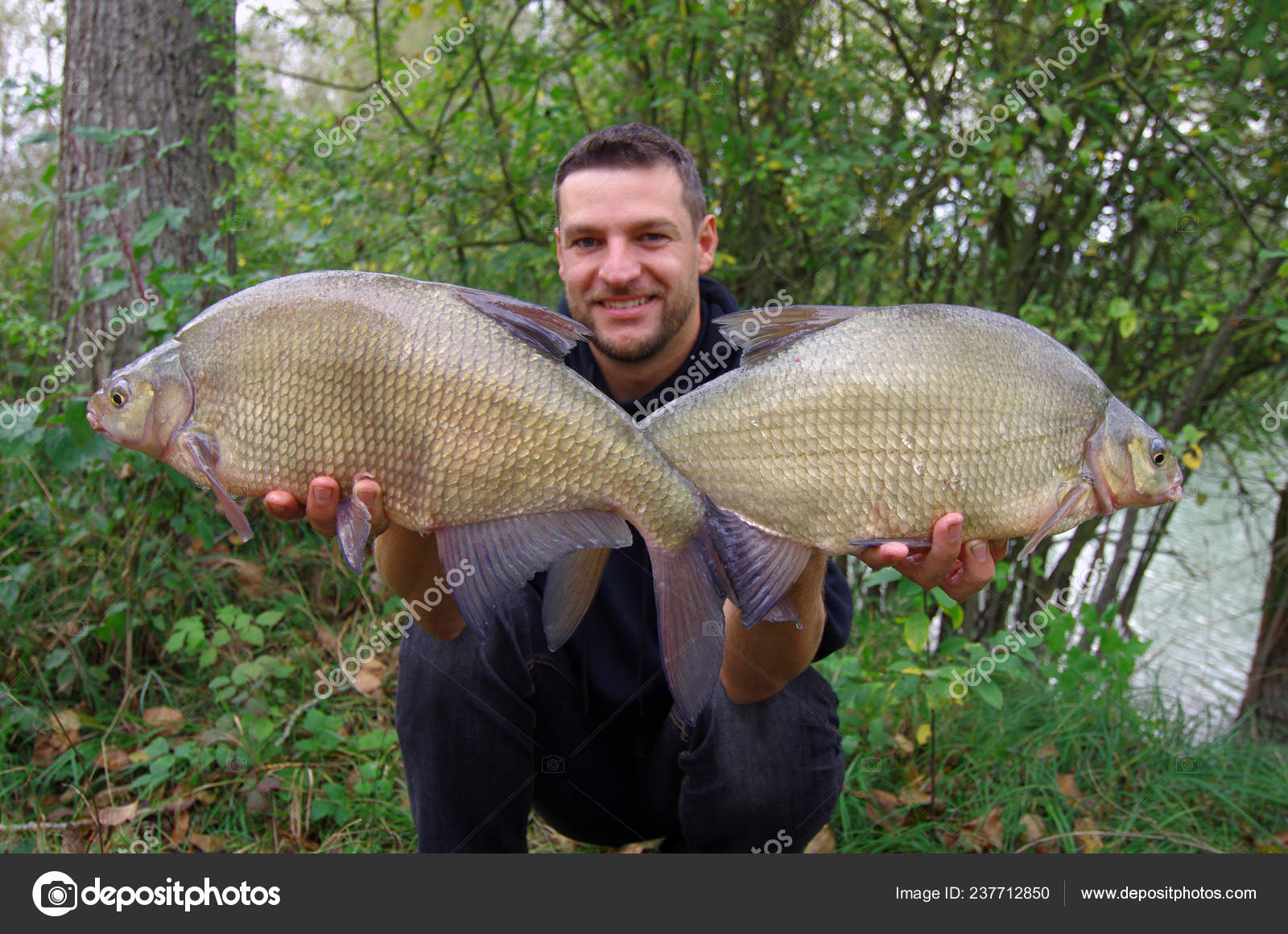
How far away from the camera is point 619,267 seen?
1.73m

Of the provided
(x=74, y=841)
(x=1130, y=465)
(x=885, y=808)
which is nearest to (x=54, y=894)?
(x=74, y=841)

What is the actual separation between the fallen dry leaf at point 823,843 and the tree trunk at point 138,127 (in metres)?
2.24

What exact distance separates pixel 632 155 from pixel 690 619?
41.1 inches

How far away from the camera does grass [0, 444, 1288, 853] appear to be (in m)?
1.96

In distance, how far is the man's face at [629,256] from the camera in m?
Answer: 1.75

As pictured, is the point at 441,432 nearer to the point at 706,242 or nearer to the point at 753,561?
the point at 753,561

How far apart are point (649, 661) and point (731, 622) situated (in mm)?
287

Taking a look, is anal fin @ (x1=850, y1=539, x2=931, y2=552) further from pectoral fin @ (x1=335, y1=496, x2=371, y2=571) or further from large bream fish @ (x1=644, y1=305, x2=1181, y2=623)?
pectoral fin @ (x1=335, y1=496, x2=371, y2=571)

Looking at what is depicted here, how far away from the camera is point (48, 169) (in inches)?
86.8

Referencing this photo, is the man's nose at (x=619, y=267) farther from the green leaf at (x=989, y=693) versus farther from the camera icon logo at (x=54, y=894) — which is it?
the camera icon logo at (x=54, y=894)

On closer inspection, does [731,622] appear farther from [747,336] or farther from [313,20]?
[313,20]

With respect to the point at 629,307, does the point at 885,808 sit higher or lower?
lower

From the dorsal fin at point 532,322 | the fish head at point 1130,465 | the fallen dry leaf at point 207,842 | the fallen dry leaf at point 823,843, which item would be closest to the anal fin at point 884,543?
the fish head at point 1130,465

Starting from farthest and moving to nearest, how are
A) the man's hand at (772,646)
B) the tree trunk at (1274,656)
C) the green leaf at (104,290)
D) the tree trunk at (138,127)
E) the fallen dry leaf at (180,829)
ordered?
the tree trunk at (1274,656) → the tree trunk at (138,127) → the green leaf at (104,290) → the fallen dry leaf at (180,829) → the man's hand at (772,646)
